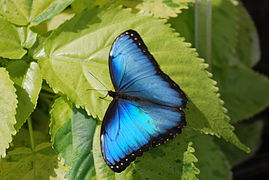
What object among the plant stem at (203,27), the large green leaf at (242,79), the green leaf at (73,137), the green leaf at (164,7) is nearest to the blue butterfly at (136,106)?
the green leaf at (73,137)

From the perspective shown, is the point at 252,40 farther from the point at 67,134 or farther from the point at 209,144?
the point at 67,134

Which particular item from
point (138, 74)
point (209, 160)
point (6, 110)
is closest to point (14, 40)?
point (6, 110)

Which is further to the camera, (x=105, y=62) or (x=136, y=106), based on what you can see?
(x=105, y=62)

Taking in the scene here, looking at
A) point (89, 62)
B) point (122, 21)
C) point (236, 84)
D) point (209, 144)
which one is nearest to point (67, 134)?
point (89, 62)

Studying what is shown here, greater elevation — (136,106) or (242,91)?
(136,106)

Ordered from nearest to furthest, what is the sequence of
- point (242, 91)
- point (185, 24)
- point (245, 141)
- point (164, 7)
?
point (164, 7) → point (185, 24) → point (242, 91) → point (245, 141)

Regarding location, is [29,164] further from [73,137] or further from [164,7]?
[164,7]

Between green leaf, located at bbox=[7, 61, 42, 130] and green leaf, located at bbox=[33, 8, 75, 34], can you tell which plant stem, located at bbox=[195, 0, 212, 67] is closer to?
green leaf, located at bbox=[33, 8, 75, 34]

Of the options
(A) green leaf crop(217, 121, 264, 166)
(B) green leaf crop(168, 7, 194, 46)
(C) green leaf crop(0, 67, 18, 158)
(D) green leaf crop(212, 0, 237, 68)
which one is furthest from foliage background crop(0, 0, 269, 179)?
(A) green leaf crop(217, 121, 264, 166)
